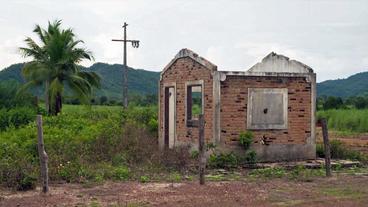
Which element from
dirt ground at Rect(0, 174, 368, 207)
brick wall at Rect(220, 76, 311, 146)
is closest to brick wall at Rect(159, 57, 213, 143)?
brick wall at Rect(220, 76, 311, 146)

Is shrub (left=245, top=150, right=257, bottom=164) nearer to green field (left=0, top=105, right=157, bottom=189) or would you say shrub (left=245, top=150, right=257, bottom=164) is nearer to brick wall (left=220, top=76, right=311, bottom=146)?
brick wall (left=220, top=76, right=311, bottom=146)

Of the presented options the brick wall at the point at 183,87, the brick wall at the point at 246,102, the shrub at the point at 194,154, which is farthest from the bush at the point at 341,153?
the shrub at the point at 194,154

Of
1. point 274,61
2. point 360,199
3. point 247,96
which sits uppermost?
point 274,61

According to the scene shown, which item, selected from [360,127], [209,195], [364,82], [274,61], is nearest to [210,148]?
[274,61]

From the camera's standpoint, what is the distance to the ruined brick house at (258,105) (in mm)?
15281

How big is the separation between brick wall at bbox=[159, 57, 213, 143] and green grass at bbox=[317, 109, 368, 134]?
16097 millimetres

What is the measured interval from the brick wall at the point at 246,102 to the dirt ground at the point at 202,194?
11.1 feet

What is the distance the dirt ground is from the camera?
9477mm

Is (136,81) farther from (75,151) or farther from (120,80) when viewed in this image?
(75,151)

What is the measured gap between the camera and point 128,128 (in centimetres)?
1870

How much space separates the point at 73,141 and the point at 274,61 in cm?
649

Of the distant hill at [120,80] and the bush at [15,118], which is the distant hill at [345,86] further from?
the bush at [15,118]

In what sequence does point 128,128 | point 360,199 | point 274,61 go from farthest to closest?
1. point 128,128
2. point 274,61
3. point 360,199

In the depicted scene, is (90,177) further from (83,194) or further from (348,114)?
(348,114)
